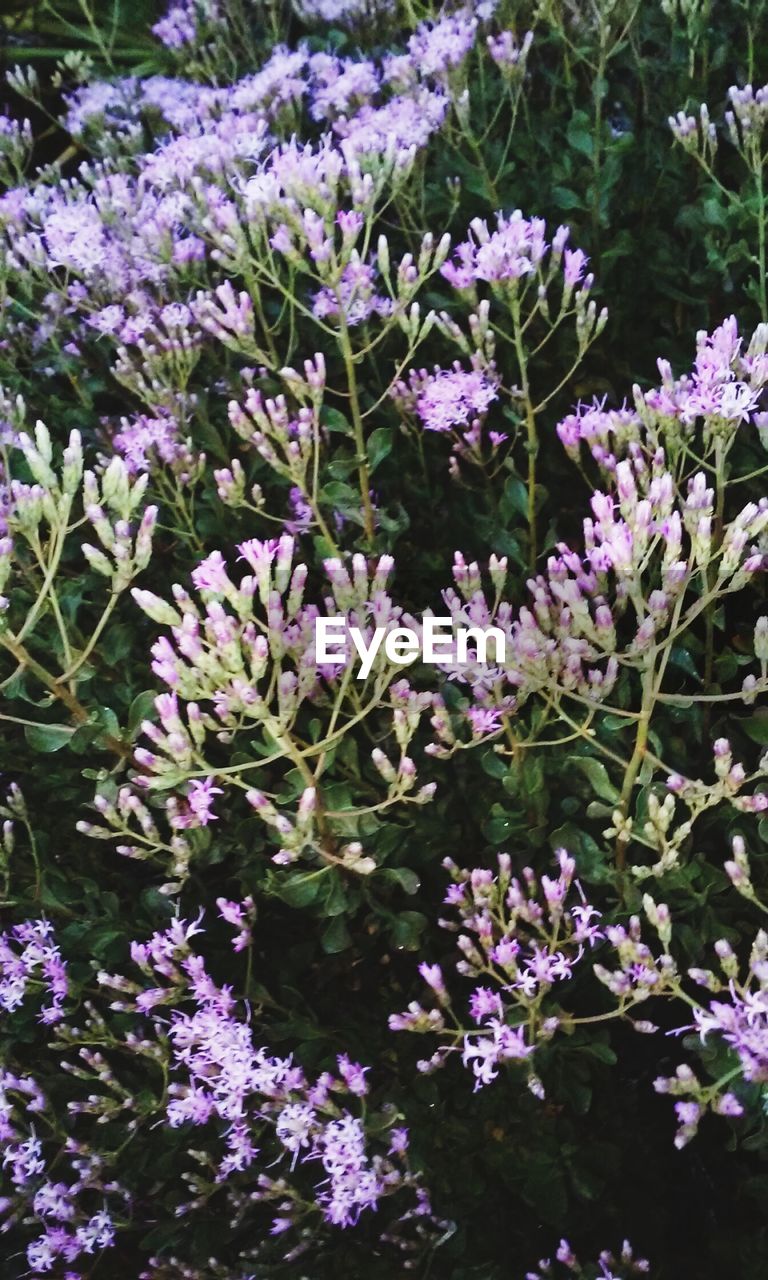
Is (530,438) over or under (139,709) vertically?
over

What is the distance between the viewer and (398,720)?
890 millimetres

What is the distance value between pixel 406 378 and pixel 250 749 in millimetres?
497

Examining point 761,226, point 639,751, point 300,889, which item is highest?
point 761,226

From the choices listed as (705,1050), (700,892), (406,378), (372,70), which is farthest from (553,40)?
(705,1050)

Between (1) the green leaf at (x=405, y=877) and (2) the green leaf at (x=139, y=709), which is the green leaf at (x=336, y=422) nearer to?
(2) the green leaf at (x=139, y=709)

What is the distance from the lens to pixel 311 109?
4.60 feet

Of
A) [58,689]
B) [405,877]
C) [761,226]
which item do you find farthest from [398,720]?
[761,226]

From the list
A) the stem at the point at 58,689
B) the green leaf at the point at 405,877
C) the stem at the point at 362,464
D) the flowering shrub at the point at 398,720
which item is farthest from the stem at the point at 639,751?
the stem at the point at 58,689

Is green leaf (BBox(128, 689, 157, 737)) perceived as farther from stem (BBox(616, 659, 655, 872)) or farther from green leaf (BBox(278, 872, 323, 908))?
stem (BBox(616, 659, 655, 872))

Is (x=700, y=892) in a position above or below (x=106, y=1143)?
above

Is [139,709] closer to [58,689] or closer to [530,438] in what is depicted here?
[58,689]

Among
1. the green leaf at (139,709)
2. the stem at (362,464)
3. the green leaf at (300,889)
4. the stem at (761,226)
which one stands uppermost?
the stem at (761,226)

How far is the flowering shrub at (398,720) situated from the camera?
2.92 ft

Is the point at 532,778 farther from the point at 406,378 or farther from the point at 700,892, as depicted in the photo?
the point at 406,378
